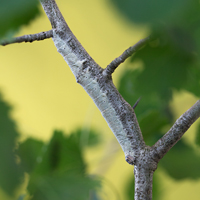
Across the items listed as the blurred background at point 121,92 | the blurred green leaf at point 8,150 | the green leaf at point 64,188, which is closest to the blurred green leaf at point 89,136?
the blurred background at point 121,92

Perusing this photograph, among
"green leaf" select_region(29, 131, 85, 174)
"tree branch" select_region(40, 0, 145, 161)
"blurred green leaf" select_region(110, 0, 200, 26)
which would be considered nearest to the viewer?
"blurred green leaf" select_region(110, 0, 200, 26)

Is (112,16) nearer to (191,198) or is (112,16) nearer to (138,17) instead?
(138,17)

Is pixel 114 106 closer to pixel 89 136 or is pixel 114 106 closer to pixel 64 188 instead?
pixel 64 188

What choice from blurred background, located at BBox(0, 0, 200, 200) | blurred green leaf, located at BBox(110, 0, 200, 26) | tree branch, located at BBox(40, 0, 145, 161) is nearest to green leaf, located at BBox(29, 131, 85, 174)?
blurred background, located at BBox(0, 0, 200, 200)

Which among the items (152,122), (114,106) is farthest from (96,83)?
(152,122)

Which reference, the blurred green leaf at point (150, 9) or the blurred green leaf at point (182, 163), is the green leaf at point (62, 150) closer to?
the blurred green leaf at point (182, 163)

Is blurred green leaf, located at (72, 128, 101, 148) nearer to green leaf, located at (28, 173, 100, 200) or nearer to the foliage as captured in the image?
the foliage
